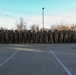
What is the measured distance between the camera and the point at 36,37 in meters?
50.7

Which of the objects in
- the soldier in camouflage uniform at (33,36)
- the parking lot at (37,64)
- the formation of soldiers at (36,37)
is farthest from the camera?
the soldier in camouflage uniform at (33,36)

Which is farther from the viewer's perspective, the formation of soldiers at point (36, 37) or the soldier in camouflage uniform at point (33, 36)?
the soldier in camouflage uniform at point (33, 36)

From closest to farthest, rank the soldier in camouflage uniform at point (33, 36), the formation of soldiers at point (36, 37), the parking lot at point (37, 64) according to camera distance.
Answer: the parking lot at point (37, 64), the formation of soldiers at point (36, 37), the soldier in camouflage uniform at point (33, 36)

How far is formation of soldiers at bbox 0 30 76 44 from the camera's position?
5016 centimetres

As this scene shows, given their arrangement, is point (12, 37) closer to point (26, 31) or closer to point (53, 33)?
point (26, 31)

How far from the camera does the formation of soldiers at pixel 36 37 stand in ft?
165

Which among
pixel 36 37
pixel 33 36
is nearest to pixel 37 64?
pixel 36 37

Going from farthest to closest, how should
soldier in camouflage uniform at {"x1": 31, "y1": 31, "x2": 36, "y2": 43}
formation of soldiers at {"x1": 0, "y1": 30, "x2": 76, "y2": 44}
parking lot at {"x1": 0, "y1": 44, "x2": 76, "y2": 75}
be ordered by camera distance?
soldier in camouflage uniform at {"x1": 31, "y1": 31, "x2": 36, "y2": 43}
formation of soldiers at {"x1": 0, "y1": 30, "x2": 76, "y2": 44}
parking lot at {"x1": 0, "y1": 44, "x2": 76, "y2": 75}

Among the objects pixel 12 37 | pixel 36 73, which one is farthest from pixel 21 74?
pixel 12 37

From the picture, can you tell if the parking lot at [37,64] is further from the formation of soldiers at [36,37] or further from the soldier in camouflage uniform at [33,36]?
the soldier in camouflage uniform at [33,36]

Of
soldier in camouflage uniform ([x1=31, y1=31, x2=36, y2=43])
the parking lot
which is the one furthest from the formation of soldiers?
the parking lot

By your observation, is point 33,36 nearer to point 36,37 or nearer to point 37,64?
point 36,37

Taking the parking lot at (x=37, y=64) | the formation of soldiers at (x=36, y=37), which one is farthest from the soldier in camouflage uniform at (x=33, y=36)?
the parking lot at (x=37, y=64)

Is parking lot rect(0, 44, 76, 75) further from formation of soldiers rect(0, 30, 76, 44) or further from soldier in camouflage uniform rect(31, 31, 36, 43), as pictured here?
soldier in camouflage uniform rect(31, 31, 36, 43)
